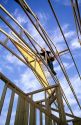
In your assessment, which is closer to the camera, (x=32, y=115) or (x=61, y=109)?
(x=32, y=115)

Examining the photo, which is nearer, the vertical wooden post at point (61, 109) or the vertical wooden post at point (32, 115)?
the vertical wooden post at point (32, 115)

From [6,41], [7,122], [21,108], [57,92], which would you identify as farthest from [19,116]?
[6,41]

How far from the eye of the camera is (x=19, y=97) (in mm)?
3873

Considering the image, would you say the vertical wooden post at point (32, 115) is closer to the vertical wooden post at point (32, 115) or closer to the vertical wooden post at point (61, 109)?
the vertical wooden post at point (32, 115)

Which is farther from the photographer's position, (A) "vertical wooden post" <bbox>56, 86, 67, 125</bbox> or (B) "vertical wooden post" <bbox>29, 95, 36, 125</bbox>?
(A) "vertical wooden post" <bbox>56, 86, 67, 125</bbox>

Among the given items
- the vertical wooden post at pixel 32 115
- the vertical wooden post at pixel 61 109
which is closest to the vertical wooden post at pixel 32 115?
the vertical wooden post at pixel 32 115

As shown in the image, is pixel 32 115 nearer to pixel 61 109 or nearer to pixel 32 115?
pixel 32 115

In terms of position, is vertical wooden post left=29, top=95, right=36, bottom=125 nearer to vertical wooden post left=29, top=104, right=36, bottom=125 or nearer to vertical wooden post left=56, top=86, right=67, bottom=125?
vertical wooden post left=29, top=104, right=36, bottom=125

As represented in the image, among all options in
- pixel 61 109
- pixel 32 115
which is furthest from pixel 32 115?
pixel 61 109

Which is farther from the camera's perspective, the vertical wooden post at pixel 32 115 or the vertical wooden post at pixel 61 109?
the vertical wooden post at pixel 61 109

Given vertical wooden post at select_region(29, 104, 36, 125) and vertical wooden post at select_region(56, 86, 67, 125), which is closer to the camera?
vertical wooden post at select_region(29, 104, 36, 125)

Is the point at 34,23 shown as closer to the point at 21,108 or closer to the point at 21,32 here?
the point at 21,32

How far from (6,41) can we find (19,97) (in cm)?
407

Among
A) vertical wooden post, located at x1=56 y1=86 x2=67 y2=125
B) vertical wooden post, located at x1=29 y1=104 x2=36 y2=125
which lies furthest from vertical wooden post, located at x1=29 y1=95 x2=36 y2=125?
vertical wooden post, located at x1=56 y1=86 x2=67 y2=125
